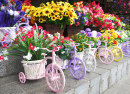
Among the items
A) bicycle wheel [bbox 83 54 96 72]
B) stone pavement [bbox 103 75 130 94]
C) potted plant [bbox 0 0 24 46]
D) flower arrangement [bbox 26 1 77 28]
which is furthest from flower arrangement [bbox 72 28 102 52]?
potted plant [bbox 0 0 24 46]

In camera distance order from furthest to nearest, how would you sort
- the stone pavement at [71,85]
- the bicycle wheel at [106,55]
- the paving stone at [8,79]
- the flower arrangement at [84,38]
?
the bicycle wheel at [106,55]
the flower arrangement at [84,38]
the paving stone at [8,79]
the stone pavement at [71,85]

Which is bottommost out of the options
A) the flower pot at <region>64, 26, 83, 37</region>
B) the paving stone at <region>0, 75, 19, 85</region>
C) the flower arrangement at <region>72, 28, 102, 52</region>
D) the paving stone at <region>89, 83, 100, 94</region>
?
the paving stone at <region>89, 83, 100, 94</region>

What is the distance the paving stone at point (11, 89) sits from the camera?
49.9 inches

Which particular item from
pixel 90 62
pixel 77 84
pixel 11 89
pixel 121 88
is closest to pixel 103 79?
pixel 90 62

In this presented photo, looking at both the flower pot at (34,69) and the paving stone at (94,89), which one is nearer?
the flower pot at (34,69)

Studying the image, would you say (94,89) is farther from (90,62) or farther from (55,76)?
(55,76)

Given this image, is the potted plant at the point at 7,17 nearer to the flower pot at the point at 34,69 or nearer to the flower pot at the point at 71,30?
the flower pot at the point at 34,69

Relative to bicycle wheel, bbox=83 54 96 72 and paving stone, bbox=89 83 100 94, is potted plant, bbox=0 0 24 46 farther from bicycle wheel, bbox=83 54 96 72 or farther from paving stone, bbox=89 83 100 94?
paving stone, bbox=89 83 100 94

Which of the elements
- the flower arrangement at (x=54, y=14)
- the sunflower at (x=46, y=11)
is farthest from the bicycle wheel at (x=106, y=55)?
the sunflower at (x=46, y=11)

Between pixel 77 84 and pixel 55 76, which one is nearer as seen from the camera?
pixel 55 76

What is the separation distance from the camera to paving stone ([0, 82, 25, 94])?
4.16ft

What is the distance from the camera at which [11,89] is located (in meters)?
1.33

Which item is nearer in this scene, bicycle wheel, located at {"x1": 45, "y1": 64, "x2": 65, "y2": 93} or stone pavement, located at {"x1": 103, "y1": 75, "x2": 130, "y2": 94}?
bicycle wheel, located at {"x1": 45, "y1": 64, "x2": 65, "y2": 93}

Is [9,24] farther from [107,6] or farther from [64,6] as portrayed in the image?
[107,6]
